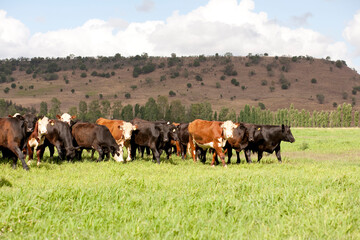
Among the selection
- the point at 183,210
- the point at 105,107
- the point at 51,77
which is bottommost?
the point at 183,210

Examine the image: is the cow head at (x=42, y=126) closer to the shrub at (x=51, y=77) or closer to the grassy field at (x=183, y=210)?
the grassy field at (x=183, y=210)

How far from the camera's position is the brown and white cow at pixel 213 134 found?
1302cm

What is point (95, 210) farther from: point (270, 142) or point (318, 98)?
point (318, 98)

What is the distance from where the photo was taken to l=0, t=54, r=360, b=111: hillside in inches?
5172

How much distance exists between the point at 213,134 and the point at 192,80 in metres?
141

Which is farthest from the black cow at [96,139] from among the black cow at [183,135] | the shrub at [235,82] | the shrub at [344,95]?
the shrub at [344,95]

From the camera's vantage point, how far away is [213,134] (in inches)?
525

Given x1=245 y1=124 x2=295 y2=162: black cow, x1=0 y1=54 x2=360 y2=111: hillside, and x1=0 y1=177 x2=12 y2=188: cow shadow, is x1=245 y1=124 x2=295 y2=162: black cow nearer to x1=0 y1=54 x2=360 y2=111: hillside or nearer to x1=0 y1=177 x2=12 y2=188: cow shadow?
x1=0 y1=177 x2=12 y2=188: cow shadow

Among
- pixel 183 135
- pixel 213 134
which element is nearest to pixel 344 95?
pixel 183 135

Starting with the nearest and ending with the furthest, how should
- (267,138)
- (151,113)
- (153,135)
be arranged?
(153,135) < (267,138) < (151,113)

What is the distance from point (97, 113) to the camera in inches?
3250

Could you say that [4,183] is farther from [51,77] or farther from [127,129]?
[51,77]

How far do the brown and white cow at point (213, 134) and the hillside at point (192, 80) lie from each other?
105496 mm

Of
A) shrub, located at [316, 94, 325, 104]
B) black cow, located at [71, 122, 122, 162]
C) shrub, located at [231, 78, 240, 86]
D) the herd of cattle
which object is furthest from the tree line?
black cow, located at [71, 122, 122, 162]
